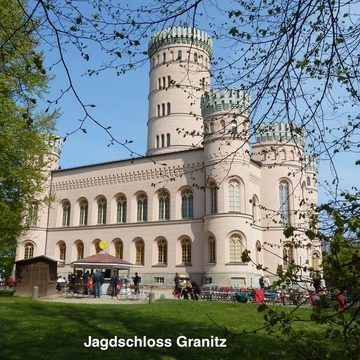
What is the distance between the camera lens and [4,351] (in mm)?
7598

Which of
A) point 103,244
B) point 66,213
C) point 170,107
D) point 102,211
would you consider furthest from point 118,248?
point 170,107

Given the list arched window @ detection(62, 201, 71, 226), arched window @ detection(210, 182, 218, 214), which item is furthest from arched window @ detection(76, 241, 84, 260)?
arched window @ detection(210, 182, 218, 214)

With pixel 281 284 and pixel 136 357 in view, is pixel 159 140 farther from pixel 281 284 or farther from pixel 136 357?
pixel 281 284

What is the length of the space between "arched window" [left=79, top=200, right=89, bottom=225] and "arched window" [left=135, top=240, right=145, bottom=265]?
621cm

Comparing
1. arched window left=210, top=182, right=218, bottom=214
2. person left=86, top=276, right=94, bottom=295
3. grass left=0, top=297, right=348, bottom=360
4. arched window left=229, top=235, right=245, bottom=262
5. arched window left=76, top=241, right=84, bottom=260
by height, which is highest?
arched window left=210, top=182, right=218, bottom=214

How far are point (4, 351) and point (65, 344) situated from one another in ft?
3.83

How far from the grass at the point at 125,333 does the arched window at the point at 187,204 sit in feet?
67.5

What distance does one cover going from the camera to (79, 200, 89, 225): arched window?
40741mm

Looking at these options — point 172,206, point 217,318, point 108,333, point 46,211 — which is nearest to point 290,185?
point 172,206

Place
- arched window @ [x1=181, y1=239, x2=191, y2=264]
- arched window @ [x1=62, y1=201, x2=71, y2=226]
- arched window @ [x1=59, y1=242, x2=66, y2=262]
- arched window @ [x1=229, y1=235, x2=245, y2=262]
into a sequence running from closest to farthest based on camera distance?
arched window @ [x1=229, y1=235, x2=245, y2=262]
arched window @ [x1=181, y1=239, x2=191, y2=264]
arched window @ [x1=59, y1=242, x2=66, y2=262]
arched window @ [x1=62, y1=201, x2=71, y2=226]

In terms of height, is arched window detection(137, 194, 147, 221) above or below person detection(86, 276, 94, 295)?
above


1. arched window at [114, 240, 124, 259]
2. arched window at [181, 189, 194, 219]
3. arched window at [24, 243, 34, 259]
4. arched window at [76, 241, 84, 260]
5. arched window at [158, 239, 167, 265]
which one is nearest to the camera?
arched window at [181, 189, 194, 219]

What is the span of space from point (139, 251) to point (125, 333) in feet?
90.8

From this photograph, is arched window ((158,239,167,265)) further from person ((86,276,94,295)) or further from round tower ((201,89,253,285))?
person ((86,276,94,295))
